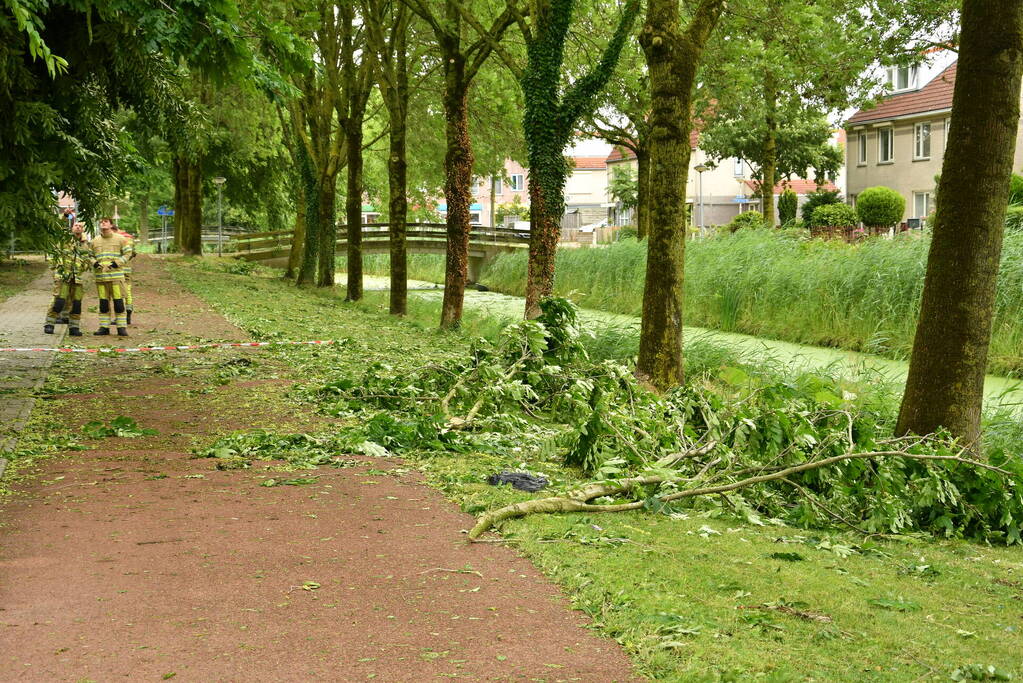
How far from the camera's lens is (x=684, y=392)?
31.1 ft

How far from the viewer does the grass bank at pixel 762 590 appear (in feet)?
15.4

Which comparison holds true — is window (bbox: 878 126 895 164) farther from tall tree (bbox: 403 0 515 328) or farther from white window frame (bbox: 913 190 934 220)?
tall tree (bbox: 403 0 515 328)

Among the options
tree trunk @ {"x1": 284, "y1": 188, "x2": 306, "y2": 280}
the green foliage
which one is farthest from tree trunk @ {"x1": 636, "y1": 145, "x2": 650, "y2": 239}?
the green foliage

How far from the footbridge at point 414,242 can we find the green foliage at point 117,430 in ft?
120

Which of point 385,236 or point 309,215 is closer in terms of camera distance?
point 309,215

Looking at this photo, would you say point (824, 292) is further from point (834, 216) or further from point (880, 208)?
point (880, 208)

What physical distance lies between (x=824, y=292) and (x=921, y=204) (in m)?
34.0

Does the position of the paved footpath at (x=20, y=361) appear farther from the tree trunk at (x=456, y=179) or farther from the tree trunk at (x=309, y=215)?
the tree trunk at (x=309, y=215)

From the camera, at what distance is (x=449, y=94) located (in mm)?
22078

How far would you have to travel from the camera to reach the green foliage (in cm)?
979

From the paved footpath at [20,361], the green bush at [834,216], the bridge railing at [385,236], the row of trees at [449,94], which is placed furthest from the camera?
the bridge railing at [385,236]

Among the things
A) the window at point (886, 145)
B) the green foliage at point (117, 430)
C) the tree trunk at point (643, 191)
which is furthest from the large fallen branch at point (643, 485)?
the window at point (886, 145)

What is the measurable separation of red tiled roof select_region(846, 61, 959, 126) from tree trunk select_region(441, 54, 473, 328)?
103 feet

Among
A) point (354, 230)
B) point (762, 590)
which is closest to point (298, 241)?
point (354, 230)
